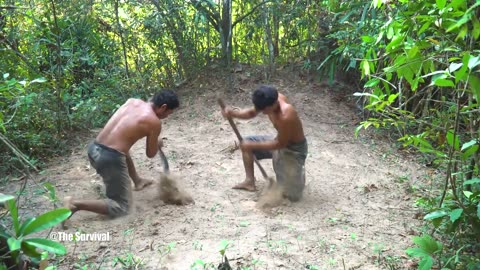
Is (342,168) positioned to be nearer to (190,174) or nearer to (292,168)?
(292,168)

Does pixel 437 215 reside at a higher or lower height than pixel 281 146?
higher

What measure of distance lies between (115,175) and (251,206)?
48.0 inches

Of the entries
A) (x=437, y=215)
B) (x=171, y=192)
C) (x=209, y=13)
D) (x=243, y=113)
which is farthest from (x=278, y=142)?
(x=209, y=13)

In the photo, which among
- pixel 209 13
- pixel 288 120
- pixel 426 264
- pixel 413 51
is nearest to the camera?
pixel 413 51

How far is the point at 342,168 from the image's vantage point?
4957 millimetres

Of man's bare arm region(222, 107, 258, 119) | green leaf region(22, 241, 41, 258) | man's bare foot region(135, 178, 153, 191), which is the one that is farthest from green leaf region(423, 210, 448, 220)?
man's bare foot region(135, 178, 153, 191)

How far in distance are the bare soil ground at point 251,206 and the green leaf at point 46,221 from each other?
1.30m

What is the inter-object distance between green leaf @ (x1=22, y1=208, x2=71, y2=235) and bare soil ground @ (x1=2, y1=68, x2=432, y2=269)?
4.26 feet

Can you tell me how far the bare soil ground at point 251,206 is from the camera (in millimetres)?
2979

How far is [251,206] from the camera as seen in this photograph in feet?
12.9

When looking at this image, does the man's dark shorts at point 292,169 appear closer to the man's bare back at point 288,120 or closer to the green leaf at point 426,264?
the man's bare back at point 288,120

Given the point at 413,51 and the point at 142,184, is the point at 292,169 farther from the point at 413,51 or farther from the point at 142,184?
the point at 413,51

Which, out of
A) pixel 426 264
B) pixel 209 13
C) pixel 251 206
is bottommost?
pixel 251 206

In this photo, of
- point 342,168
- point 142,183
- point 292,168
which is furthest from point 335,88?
point 142,183
